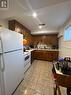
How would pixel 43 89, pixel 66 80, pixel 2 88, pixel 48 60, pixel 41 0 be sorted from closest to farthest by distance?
1. pixel 66 80
2. pixel 41 0
3. pixel 2 88
4. pixel 43 89
5. pixel 48 60

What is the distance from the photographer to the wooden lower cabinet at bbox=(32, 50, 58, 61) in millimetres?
6535

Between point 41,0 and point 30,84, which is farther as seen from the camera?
point 30,84

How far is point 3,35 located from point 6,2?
0.68 meters

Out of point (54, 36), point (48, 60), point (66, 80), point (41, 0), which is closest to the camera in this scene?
point (66, 80)

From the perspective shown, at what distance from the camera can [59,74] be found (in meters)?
1.47

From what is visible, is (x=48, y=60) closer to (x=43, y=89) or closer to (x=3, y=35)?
(x=43, y=89)

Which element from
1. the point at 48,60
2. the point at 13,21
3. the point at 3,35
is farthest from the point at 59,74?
the point at 48,60

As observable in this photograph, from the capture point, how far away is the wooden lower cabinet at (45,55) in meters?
6.54

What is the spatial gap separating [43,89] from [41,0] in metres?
2.38

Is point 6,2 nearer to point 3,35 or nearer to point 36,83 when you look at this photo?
point 3,35

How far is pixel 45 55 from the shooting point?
6.72 m

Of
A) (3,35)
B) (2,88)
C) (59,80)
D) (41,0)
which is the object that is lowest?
(2,88)

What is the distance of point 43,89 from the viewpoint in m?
2.68

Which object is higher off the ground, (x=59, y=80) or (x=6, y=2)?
(x=6, y=2)
